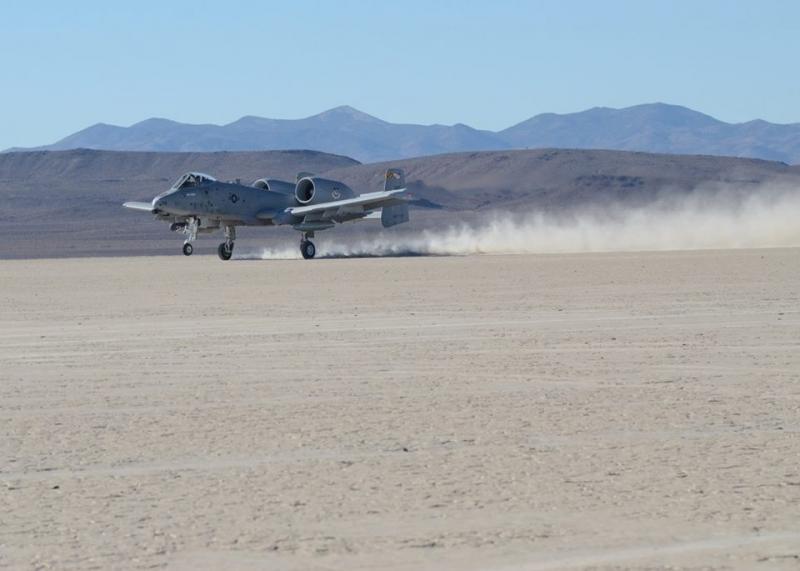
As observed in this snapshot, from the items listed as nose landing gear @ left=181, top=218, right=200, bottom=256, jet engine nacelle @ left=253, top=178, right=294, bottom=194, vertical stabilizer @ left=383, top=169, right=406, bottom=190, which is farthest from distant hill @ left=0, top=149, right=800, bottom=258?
nose landing gear @ left=181, top=218, right=200, bottom=256

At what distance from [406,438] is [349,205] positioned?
37.9 metres

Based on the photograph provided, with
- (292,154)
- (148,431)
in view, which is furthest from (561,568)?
(292,154)

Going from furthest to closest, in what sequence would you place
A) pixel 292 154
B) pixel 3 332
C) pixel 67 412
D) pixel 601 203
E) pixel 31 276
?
pixel 292 154
pixel 601 203
pixel 31 276
pixel 3 332
pixel 67 412

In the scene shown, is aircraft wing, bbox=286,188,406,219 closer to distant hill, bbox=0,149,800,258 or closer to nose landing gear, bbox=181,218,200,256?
nose landing gear, bbox=181,218,200,256

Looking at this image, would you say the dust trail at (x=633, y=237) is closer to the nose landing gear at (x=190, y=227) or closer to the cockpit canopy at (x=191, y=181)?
the nose landing gear at (x=190, y=227)

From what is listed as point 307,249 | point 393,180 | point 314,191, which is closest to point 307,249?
point 307,249

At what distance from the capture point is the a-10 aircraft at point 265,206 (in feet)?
151

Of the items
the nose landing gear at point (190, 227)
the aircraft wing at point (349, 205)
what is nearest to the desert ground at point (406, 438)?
the nose landing gear at point (190, 227)

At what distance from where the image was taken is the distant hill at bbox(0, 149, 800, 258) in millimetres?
85250

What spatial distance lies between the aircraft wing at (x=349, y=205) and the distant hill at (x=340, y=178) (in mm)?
14553

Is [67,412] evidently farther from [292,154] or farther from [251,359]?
[292,154]

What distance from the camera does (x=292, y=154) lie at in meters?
191

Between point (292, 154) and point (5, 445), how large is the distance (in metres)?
182

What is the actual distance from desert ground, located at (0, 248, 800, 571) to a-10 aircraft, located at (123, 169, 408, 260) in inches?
898
